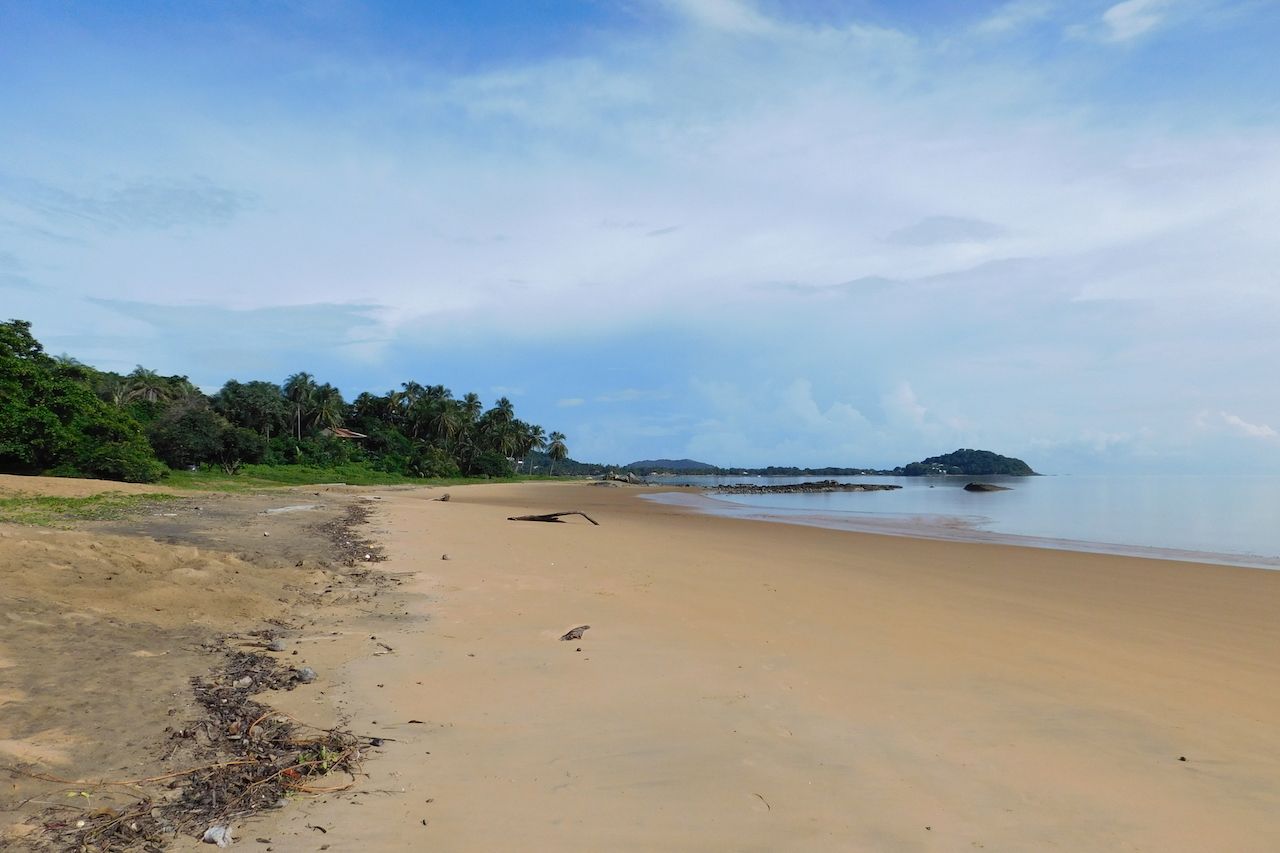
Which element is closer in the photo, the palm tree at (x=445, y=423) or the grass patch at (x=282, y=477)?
the grass patch at (x=282, y=477)

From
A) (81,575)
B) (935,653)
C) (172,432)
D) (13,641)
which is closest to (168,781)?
(13,641)

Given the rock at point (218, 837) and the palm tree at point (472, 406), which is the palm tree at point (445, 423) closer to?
the palm tree at point (472, 406)

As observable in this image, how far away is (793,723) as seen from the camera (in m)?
5.19

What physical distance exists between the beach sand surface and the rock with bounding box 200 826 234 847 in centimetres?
10

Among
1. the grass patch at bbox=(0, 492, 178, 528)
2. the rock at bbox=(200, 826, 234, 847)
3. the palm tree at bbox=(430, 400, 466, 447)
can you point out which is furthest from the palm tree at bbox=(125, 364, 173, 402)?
the rock at bbox=(200, 826, 234, 847)

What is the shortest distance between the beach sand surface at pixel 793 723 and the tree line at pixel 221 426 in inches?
1052

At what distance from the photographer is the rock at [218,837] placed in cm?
316

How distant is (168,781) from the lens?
367 centimetres

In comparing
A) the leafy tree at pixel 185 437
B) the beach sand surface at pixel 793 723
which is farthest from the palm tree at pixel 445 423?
the beach sand surface at pixel 793 723

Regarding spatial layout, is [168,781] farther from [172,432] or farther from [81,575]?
[172,432]

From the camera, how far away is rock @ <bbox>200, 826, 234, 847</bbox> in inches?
124

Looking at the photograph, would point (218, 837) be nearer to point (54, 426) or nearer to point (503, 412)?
point (54, 426)

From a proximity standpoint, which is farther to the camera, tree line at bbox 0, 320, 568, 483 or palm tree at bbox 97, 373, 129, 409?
palm tree at bbox 97, 373, 129, 409

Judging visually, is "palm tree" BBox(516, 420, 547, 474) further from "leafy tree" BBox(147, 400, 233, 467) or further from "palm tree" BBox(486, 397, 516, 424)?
"leafy tree" BBox(147, 400, 233, 467)
